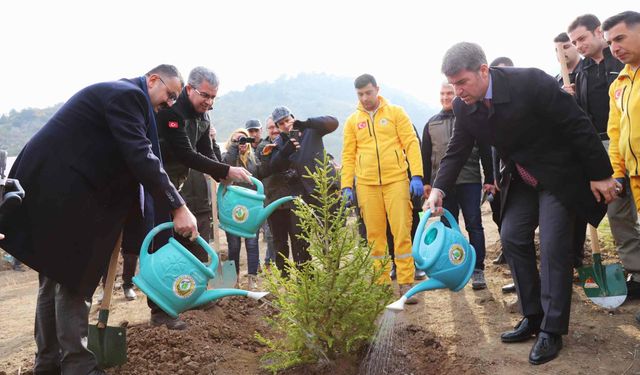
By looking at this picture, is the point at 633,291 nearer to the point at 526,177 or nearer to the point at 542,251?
the point at 542,251

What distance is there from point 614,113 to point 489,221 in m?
7.61

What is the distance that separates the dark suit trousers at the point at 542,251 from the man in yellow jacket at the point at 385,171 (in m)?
1.35

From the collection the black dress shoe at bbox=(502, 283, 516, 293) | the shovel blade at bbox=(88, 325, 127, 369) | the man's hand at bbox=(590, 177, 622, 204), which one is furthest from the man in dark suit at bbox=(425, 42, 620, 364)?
the shovel blade at bbox=(88, 325, 127, 369)

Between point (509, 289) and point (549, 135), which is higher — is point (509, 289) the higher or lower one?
the lower one

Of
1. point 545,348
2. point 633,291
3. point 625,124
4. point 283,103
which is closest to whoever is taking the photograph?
point 545,348

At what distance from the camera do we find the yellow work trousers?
471cm

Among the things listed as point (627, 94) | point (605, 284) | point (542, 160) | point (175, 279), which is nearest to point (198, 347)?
point (175, 279)

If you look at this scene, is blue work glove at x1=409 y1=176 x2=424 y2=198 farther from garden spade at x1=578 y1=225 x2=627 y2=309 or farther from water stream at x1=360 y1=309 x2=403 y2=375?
water stream at x1=360 y1=309 x2=403 y2=375

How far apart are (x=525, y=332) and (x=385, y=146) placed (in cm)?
209

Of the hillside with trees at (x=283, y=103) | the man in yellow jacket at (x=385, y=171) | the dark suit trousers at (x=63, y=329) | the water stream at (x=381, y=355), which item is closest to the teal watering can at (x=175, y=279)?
the dark suit trousers at (x=63, y=329)

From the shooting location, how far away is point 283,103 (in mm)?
94312

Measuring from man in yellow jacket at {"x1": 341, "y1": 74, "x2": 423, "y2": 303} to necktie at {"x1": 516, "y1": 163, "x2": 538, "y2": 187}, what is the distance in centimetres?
151

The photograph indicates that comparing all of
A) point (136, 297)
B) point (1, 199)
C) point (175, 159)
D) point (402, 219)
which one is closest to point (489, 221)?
point (402, 219)

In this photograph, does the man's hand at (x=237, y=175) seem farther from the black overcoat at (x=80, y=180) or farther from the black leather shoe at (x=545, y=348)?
the black leather shoe at (x=545, y=348)
